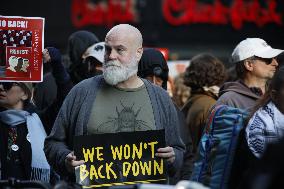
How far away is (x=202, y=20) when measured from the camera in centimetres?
2272

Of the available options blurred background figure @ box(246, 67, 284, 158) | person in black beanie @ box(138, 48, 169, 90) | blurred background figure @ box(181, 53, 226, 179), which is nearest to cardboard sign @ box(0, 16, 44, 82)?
person in black beanie @ box(138, 48, 169, 90)

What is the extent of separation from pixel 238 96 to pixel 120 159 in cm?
162

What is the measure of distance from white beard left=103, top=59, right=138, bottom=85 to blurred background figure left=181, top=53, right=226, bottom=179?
2.39m

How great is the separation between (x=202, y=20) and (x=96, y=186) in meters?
17.2

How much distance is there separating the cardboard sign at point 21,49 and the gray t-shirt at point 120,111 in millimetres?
720

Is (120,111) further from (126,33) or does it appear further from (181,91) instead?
(181,91)

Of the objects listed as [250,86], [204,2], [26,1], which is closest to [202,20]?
[204,2]

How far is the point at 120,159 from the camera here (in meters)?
5.90

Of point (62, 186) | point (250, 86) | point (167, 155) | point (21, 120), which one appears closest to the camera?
point (62, 186)

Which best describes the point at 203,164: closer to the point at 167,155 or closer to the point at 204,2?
the point at 167,155

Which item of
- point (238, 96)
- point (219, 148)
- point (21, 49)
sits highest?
point (21, 49)

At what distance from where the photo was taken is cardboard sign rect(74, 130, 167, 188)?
19.0ft

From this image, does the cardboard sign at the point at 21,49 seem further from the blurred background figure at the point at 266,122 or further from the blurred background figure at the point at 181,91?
the blurred background figure at the point at 181,91

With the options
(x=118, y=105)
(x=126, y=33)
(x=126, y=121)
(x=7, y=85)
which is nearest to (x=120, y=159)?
(x=126, y=121)
